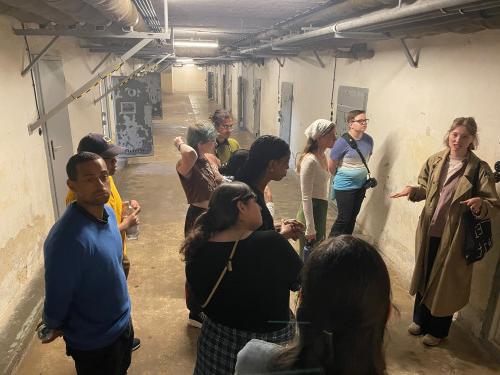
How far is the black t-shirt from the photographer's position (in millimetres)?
1333

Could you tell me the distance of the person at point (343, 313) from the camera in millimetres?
821

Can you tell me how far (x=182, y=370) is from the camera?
8.04 ft

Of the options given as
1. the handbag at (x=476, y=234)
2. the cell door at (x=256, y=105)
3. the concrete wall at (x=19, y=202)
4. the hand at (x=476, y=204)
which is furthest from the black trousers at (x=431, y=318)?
the cell door at (x=256, y=105)

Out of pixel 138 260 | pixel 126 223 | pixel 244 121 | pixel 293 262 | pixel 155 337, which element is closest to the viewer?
pixel 293 262

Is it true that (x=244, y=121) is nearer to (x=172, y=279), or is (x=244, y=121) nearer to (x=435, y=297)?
(x=172, y=279)

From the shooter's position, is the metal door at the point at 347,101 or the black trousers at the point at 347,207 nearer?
the black trousers at the point at 347,207

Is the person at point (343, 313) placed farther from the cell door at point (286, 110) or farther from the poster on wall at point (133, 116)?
the poster on wall at point (133, 116)

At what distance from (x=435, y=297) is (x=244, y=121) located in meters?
10.9

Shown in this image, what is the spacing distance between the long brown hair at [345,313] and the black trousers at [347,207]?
293 centimetres

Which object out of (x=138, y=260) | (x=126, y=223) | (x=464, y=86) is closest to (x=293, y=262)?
(x=126, y=223)

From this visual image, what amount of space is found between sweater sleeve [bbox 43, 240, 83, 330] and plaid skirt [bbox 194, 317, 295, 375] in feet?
1.93

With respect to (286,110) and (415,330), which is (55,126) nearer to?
(415,330)

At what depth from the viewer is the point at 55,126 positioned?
3971mm

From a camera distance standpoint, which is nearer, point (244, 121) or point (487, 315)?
point (487, 315)
